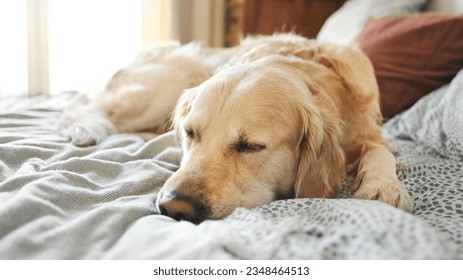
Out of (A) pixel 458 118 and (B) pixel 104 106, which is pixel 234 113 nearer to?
(A) pixel 458 118

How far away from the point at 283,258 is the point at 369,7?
2.22 metres

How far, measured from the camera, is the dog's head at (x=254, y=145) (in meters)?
1.06

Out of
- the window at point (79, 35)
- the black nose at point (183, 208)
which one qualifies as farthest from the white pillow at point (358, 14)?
the window at point (79, 35)

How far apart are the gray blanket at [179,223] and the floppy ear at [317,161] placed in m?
0.19

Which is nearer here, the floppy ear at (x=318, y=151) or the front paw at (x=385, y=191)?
the front paw at (x=385, y=191)

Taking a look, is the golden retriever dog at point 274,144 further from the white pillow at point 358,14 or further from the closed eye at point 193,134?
the white pillow at point 358,14

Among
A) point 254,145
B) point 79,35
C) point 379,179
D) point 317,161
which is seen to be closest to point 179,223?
point 254,145

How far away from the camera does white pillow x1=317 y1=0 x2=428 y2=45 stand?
7.84 feet

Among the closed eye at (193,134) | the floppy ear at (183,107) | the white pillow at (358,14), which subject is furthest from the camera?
the white pillow at (358,14)

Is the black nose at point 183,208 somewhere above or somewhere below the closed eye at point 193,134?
below

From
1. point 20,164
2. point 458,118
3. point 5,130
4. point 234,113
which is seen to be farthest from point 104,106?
point 458,118

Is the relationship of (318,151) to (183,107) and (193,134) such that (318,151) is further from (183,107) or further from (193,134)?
(183,107)

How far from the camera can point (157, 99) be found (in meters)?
2.12

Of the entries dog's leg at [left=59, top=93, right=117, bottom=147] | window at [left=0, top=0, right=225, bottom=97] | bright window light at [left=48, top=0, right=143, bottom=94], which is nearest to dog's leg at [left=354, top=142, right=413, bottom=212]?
dog's leg at [left=59, top=93, right=117, bottom=147]
